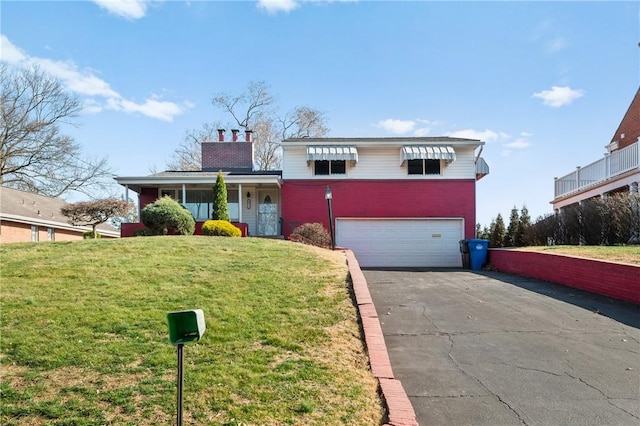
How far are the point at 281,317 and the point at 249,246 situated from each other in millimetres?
5663

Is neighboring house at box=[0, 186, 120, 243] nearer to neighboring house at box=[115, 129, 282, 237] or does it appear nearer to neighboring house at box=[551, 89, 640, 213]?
neighboring house at box=[115, 129, 282, 237]

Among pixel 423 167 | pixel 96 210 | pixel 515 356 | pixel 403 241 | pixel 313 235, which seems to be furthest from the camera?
pixel 423 167

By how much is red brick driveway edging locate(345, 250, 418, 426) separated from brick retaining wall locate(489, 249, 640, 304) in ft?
16.3

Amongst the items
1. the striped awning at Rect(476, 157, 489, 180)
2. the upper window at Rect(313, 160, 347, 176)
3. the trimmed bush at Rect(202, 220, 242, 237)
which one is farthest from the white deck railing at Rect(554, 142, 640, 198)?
the trimmed bush at Rect(202, 220, 242, 237)

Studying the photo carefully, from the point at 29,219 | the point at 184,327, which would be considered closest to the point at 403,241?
the point at 184,327

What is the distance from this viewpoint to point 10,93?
28.8 meters

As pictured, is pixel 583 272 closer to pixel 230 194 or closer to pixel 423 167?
pixel 423 167

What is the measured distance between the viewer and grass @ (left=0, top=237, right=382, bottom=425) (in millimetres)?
3307

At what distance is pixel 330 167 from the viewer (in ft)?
63.1

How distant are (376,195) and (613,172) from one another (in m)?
10.1

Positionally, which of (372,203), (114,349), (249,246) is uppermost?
(372,203)

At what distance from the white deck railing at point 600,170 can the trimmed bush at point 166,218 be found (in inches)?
671

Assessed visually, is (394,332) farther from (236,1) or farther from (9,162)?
(9,162)

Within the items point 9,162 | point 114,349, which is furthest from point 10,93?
point 114,349
